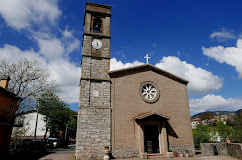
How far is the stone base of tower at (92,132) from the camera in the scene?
1138cm

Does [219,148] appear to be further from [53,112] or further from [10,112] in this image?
[53,112]

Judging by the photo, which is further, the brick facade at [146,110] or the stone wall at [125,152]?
the brick facade at [146,110]

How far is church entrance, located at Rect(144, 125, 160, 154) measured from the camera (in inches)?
508

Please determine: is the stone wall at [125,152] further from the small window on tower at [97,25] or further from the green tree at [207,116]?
the green tree at [207,116]

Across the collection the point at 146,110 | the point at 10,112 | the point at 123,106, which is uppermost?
the point at 123,106

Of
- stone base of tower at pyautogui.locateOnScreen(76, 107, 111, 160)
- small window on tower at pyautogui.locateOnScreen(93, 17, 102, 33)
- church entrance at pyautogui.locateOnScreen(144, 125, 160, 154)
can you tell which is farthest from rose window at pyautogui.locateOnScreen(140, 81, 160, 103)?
small window on tower at pyautogui.locateOnScreen(93, 17, 102, 33)

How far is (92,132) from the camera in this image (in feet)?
39.0

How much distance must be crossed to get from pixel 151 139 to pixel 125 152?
7.87 ft

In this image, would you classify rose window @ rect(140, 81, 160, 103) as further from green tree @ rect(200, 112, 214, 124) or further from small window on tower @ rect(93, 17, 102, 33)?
green tree @ rect(200, 112, 214, 124)

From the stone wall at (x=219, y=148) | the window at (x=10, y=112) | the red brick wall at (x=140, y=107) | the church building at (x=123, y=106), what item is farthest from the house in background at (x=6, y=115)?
the stone wall at (x=219, y=148)

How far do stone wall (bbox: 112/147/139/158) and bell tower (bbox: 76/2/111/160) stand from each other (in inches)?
31.3

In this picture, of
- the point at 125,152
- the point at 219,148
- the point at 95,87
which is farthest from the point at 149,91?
the point at 219,148

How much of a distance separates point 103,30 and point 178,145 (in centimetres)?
1204

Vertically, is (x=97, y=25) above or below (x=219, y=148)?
above
